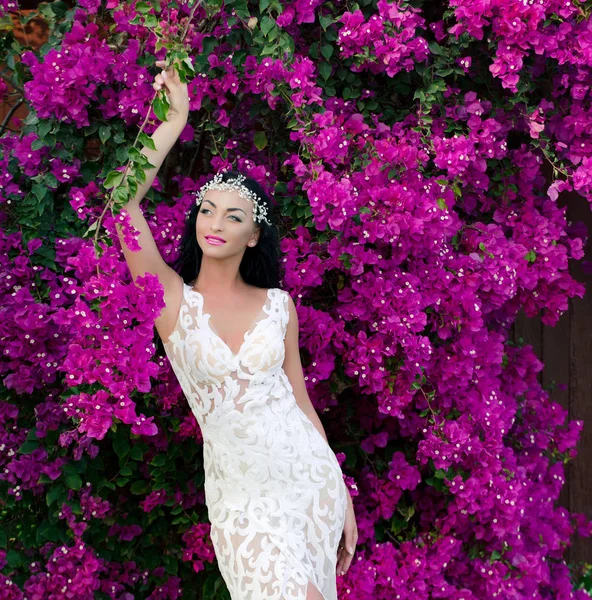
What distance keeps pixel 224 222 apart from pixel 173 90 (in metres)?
0.43

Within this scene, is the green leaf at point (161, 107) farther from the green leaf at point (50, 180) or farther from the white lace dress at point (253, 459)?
the green leaf at point (50, 180)

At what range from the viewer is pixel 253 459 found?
8.34ft

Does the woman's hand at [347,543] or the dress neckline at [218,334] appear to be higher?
the dress neckline at [218,334]

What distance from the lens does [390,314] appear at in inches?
116

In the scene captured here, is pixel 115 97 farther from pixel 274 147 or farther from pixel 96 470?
pixel 96 470

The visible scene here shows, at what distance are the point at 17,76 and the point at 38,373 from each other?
3.58 feet

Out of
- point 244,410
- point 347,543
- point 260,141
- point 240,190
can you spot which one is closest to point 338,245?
point 240,190

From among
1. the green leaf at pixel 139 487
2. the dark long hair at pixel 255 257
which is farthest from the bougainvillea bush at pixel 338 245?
the dark long hair at pixel 255 257

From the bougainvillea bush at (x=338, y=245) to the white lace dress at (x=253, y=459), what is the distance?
0.85 feet

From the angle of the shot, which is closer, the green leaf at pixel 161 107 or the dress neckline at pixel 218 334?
the green leaf at pixel 161 107

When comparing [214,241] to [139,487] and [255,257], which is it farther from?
[139,487]

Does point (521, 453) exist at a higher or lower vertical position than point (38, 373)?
lower

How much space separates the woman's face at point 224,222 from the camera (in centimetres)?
262

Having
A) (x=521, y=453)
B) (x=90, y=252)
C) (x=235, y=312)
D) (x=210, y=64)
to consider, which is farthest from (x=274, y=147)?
(x=521, y=453)
